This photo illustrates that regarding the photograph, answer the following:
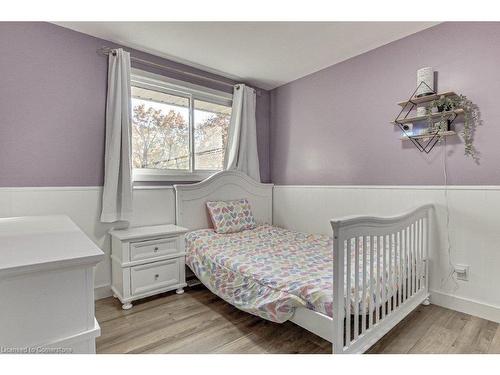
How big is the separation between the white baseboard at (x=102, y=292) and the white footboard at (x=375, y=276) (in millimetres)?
1983

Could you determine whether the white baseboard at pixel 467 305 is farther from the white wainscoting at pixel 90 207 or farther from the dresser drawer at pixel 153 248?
the white wainscoting at pixel 90 207

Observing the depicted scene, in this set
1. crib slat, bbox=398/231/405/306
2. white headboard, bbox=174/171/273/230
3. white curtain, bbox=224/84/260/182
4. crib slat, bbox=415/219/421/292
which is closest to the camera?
crib slat, bbox=398/231/405/306

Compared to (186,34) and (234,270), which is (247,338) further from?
(186,34)

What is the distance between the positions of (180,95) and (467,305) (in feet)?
10.4

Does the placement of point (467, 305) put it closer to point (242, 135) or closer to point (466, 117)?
point (466, 117)

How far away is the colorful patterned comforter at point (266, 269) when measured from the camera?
4.90 feet

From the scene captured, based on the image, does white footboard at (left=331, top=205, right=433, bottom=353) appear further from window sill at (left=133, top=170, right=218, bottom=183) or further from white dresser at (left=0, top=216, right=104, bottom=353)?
window sill at (left=133, top=170, right=218, bottom=183)

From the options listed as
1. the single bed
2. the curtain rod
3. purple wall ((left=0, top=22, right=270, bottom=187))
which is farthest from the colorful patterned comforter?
the curtain rod

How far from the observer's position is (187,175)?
292 centimetres

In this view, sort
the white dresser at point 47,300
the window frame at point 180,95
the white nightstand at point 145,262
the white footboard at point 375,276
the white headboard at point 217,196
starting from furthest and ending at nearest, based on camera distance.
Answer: the white headboard at point 217,196 < the window frame at point 180,95 < the white nightstand at point 145,262 < the white footboard at point 375,276 < the white dresser at point 47,300

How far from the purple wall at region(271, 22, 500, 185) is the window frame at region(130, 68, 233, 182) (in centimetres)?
92

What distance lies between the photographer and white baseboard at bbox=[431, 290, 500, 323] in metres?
1.90

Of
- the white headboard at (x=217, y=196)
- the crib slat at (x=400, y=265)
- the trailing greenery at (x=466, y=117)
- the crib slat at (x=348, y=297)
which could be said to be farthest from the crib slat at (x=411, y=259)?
the white headboard at (x=217, y=196)

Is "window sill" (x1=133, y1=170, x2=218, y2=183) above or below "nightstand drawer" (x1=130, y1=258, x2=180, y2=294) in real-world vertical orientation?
above
